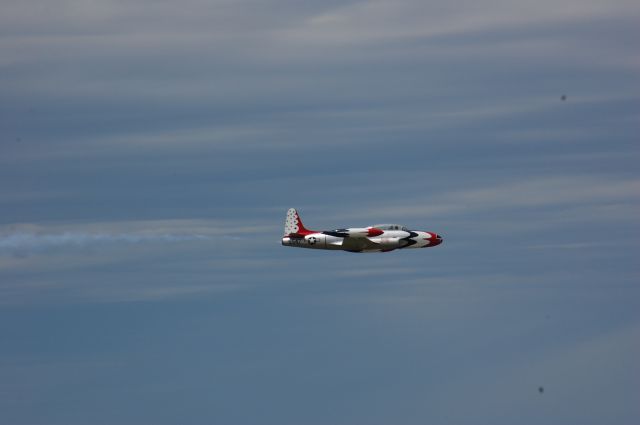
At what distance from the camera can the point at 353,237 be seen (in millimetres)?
162000

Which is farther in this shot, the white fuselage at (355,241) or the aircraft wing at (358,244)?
the white fuselage at (355,241)

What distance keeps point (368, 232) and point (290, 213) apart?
12601mm

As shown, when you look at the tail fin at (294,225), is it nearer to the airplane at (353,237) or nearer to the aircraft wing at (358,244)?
the airplane at (353,237)

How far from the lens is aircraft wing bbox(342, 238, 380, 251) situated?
162750 mm

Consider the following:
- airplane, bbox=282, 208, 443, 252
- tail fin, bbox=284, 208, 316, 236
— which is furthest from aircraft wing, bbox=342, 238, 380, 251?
tail fin, bbox=284, 208, 316, 236

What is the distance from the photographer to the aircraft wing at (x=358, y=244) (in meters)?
163

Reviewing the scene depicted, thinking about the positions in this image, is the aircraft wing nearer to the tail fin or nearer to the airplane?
the airplane

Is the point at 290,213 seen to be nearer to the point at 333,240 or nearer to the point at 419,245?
the point at 333,240

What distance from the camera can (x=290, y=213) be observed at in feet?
550

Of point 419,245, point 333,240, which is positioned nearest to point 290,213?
point 333,240

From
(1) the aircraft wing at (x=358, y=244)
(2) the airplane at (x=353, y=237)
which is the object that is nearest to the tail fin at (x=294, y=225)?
(2) the airplane at (x=353, y=237)

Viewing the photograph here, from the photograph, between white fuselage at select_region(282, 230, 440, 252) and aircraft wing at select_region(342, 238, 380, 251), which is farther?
white fuselage at select_region(282, 230, 440, 252)

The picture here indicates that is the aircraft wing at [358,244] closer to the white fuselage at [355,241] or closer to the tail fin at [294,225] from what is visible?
the white fuselage at [355,241]

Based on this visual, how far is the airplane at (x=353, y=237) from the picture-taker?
162750 mm
